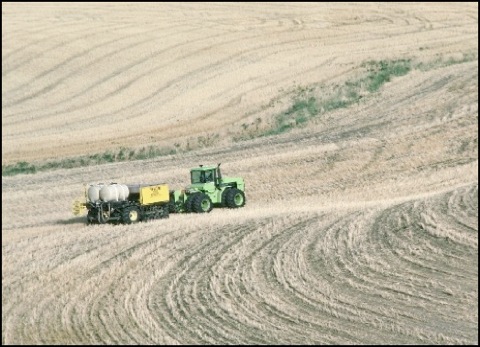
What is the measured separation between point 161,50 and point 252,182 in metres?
17.9

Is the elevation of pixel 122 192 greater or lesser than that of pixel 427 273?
greater

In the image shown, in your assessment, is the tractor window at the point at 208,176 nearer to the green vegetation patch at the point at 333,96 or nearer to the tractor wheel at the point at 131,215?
the tractor wheel at the point at 131,215

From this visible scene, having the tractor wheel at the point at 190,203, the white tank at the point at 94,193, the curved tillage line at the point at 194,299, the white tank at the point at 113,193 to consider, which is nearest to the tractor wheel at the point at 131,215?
the white tank at the point at 113,193

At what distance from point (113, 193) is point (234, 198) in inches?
158

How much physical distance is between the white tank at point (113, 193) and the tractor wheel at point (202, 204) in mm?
2069

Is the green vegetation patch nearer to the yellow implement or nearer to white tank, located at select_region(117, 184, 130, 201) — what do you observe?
the yellow implement

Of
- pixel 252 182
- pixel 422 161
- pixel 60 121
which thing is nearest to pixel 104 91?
pixel 60 121

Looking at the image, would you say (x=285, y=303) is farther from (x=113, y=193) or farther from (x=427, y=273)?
(x=113, y=193)

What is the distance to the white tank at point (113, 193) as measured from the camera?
24516 mm

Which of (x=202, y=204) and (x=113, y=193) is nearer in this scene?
(x=113, y=193)

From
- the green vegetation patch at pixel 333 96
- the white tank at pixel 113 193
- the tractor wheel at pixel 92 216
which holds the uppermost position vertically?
the green vegetation patch at pixel 333 96

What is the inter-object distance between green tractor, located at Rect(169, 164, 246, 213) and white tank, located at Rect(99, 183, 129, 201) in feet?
5.68

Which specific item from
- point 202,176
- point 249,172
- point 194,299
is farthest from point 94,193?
point 249,172

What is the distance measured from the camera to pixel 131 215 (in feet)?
80.4
